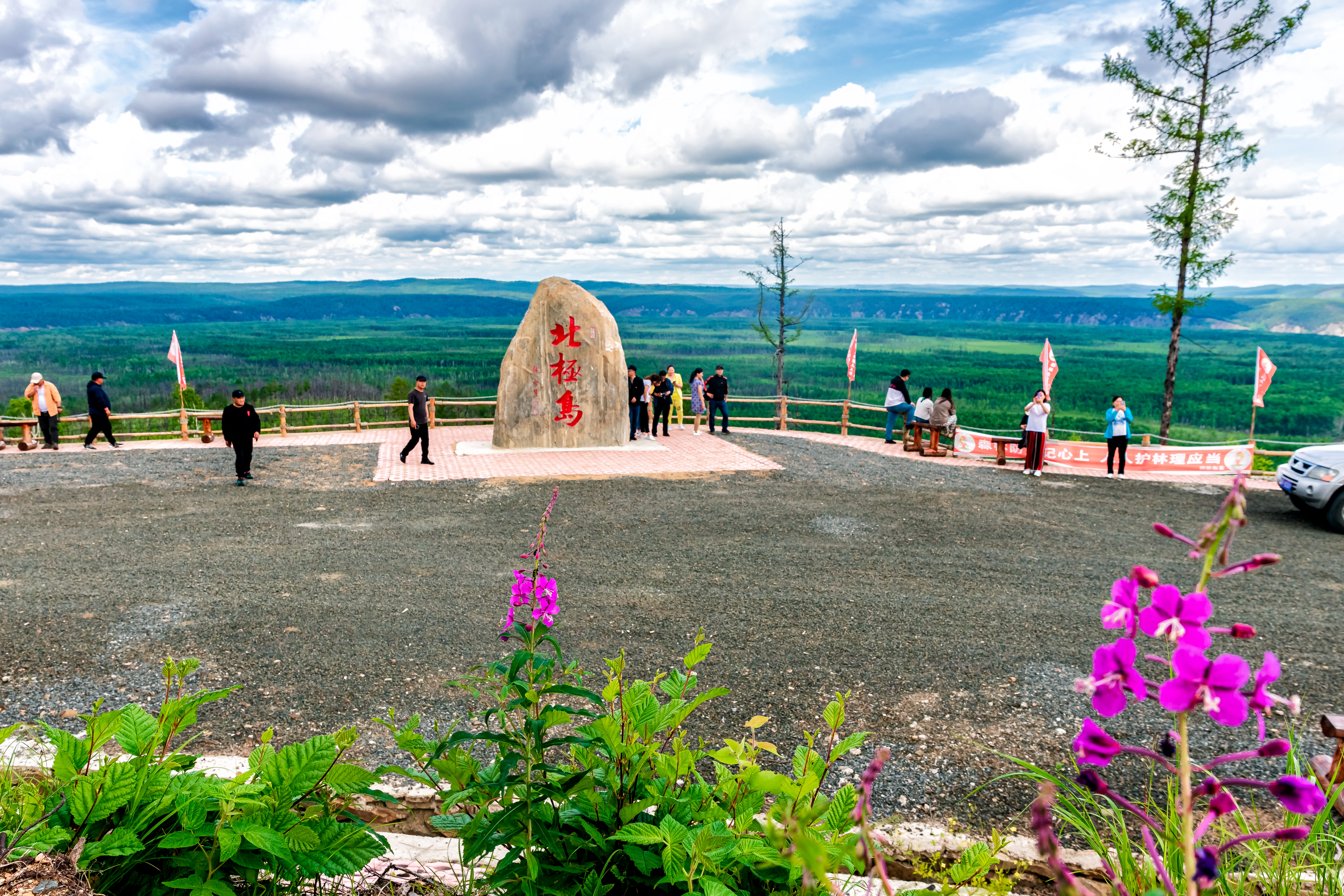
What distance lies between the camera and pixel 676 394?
1919 centimetres

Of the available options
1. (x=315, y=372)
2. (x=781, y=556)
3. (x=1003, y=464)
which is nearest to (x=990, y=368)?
(x=315, y=372)

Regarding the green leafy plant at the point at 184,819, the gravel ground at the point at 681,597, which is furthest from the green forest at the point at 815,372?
the green leafy plant at the point at 184,819

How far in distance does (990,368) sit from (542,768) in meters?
132

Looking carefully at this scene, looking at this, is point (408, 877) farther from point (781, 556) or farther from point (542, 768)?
point (781, 556)

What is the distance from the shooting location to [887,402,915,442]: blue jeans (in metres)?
16.9

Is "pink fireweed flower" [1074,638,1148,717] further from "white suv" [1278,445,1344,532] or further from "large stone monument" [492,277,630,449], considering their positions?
"large stone monument" [492,277,630,449]

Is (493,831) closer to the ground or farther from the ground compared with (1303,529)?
farther from the ground

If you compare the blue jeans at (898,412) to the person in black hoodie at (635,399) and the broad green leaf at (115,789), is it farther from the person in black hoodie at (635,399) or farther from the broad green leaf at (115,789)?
the broad green leaf at (115,789)

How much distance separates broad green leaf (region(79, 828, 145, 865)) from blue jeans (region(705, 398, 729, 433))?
16.2 metres

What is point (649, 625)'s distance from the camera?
21.9 feet

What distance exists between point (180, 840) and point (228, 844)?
20 centimetres

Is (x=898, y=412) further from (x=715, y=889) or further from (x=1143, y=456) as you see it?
(x=715, y=889)

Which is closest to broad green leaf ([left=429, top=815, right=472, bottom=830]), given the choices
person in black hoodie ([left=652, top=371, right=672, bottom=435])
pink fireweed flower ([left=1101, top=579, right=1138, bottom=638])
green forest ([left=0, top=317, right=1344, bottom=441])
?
pink fireweed flower ([left=1101, top=579, right=1138, bottom=638])

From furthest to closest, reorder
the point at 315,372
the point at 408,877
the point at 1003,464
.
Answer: the point at 315,372, the point at 1003,464, the point at 408,877
